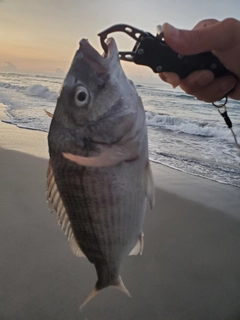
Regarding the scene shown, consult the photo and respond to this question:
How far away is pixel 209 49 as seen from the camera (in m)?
1.72

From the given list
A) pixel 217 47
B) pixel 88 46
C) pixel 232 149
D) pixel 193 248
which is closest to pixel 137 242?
pixel 88 46

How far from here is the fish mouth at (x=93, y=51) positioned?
132 cm

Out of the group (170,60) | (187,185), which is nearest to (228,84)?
(170,60)

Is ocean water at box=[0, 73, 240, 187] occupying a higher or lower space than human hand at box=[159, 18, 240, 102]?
lower

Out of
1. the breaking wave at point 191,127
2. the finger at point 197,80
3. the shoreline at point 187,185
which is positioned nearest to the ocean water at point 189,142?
the breaking wave at point 191,127

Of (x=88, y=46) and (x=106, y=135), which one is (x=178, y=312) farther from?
(x=88, y=46)

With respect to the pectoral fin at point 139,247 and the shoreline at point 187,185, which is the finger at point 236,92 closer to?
the pectoral fin at point 139,247

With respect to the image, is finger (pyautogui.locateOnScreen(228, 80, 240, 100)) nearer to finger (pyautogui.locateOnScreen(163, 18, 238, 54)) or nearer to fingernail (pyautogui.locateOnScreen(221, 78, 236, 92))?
fingernail (pyautogui.locateOnScreen(221, 78, 236, 92))

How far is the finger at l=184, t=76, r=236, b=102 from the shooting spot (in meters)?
2.00

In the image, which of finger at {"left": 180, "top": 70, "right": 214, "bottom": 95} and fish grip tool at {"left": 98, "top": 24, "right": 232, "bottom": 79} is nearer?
fish grip tool at {"left": 98, "top": 24, "right": 232, "bottom": 79}

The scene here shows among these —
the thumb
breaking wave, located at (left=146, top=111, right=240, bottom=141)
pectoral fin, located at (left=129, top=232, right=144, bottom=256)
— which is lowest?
breaking wave, located at (left=146, top=111, right=240, bottom=141)

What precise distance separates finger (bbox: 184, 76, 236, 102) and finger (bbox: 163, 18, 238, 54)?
29 cm

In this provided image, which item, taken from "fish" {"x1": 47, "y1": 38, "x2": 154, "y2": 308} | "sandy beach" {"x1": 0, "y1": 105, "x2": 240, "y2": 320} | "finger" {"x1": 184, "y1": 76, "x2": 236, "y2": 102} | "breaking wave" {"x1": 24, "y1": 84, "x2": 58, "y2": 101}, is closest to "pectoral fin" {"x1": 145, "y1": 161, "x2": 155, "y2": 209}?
"fish" {"x1": 47, "y1": 38, "x2": 154, "y2": 308}

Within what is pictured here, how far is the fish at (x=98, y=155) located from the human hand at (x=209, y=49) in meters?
0.37
